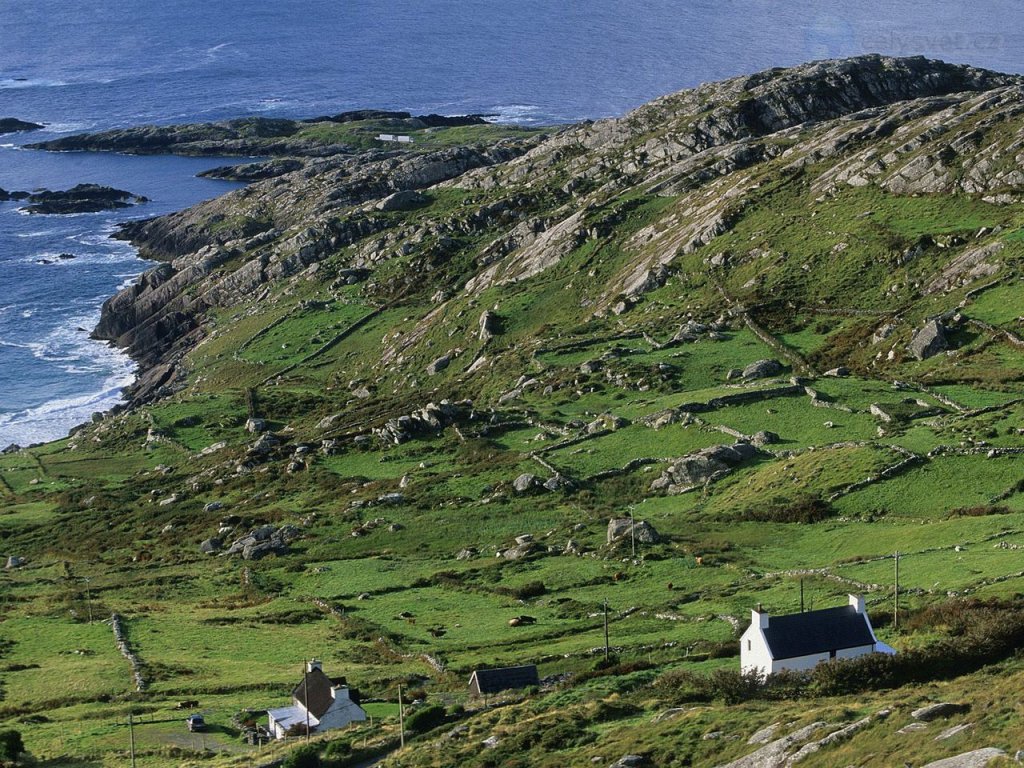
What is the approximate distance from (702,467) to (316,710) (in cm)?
3710

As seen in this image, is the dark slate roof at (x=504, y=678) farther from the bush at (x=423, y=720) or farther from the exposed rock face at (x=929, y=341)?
→ the exposed rock face at (x=929, y=341)

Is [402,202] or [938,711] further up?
[402,202]

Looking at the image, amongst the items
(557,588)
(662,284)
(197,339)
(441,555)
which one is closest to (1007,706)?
(557,588)

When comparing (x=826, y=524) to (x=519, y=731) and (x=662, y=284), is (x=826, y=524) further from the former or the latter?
(x=662, y=284)

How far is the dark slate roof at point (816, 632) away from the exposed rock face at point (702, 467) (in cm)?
3293

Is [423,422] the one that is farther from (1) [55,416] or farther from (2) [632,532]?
(1) [55,416]

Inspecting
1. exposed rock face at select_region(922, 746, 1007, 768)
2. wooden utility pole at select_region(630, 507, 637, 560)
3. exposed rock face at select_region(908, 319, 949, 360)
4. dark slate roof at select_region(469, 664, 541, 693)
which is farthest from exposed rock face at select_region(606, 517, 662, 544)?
exposed rock face at select_region(922, 746, 1007, 768)

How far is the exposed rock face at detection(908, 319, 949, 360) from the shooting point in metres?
100

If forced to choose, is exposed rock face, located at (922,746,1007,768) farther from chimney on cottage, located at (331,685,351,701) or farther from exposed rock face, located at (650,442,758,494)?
exposed rock face, located at (650,442,758,494)

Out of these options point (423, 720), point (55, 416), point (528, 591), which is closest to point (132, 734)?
point (423, 720)

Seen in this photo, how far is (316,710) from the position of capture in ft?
192

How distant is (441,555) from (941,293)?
48.6m

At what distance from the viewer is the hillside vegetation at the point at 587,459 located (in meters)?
56.2

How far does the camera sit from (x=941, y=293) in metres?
107
